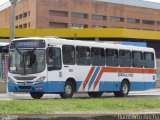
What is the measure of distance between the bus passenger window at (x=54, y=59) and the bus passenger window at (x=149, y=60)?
8.81 meters

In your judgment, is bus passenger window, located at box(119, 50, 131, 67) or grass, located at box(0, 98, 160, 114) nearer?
grass, located at box(0, 98, 160, 114)

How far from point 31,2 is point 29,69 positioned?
8257 cm

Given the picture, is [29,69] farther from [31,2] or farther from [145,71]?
[31,2]

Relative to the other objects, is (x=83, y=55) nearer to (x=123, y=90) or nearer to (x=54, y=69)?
(x=54, y=69)

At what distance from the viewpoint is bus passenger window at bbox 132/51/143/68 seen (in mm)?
27977

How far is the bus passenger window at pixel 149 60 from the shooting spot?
2924 centimetres

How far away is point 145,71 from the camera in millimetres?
29234

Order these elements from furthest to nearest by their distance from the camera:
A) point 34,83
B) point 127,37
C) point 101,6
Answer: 1. point 101,6
2. point 127,37
3. point 34,83

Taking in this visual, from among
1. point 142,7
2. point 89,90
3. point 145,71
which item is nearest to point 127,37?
point 145,71

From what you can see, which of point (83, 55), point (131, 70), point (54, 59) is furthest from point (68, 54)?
point (131, 70)

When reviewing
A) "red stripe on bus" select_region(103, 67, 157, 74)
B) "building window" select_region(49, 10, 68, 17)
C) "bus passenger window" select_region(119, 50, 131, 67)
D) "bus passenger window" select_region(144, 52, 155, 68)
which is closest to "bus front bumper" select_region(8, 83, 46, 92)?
"red stripe on bus" select_region(103, 67, 157, 74)

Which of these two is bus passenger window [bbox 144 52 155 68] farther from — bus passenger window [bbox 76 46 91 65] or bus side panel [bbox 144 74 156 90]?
bus passenger window [bbox 76 46 91 65]

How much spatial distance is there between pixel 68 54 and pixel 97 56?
2.75 metres

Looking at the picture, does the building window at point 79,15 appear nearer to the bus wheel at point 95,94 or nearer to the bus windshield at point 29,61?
the bus wheel at point 95,94
